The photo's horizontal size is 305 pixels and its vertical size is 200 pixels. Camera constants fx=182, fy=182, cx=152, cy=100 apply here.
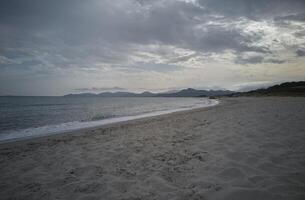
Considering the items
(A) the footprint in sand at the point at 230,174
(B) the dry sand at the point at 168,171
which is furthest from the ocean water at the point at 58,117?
(A) the footprint in sand at the point at 230,174

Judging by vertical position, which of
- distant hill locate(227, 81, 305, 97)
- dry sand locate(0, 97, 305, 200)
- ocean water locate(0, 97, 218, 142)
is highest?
distant hill locate(227, 81, 305, 97)

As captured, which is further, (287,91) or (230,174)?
(287,91)

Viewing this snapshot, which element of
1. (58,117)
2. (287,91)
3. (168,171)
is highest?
(287,91)

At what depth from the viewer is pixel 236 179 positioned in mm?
4059

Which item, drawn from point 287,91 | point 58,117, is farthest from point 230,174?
point 287,91

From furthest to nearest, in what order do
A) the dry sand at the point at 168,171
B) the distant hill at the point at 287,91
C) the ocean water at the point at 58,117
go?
the distant hill at the point at 287,91 < the ocean water at the point at 58,117 < the dry sand at the point at 168,171

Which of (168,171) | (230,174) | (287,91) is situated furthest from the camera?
(287,91)

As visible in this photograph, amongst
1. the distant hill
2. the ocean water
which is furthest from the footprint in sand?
the distant hill

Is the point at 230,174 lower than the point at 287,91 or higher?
lower

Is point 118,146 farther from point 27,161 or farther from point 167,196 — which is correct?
point 167,196

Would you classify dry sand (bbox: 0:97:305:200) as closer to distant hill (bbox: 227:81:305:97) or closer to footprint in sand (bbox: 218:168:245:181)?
footprint in sand (bbox: 218:168:245:181)

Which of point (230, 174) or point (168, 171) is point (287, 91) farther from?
point (168, 171)

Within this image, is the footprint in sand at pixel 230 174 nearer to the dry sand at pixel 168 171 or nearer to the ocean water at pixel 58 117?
the dry sand at pixel 168 171

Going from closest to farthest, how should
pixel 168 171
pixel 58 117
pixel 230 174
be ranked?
pixel 230 174 < pixel 168 171 < pixel 58 117
